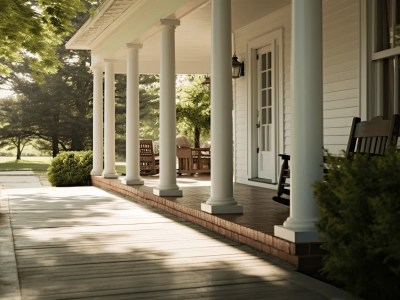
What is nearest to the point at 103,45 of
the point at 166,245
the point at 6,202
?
the point at 6,202

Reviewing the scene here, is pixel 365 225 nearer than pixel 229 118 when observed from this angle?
Yes

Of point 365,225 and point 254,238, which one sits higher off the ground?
point 365,225

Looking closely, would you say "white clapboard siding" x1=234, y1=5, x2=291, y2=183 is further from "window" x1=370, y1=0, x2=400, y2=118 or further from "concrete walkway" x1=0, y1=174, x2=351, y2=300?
"concrete walkway" x1=0, y1=174, x2=351, y2=300

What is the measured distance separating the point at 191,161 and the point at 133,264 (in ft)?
37.0

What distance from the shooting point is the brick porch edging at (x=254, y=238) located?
16.0 feet

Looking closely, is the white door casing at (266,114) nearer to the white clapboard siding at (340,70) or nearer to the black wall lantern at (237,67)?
the black wall lantern at (237,67)

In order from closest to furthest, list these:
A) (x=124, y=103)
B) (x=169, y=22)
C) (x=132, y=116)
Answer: (x=169, y=22), (x=132, y=116), (x=124, y=103)

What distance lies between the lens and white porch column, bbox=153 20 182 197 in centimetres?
912

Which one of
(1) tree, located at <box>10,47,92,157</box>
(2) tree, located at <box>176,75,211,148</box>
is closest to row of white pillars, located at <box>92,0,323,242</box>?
(2) tree, located at <box>176,75,211,148</box>

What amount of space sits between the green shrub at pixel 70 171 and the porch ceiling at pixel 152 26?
2.65 metres

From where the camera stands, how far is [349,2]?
25.6ft

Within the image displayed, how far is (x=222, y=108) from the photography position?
22.5 feet

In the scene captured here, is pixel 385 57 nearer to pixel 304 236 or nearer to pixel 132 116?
pixel 304 236

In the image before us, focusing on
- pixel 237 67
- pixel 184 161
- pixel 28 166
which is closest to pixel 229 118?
pixel 237 67
